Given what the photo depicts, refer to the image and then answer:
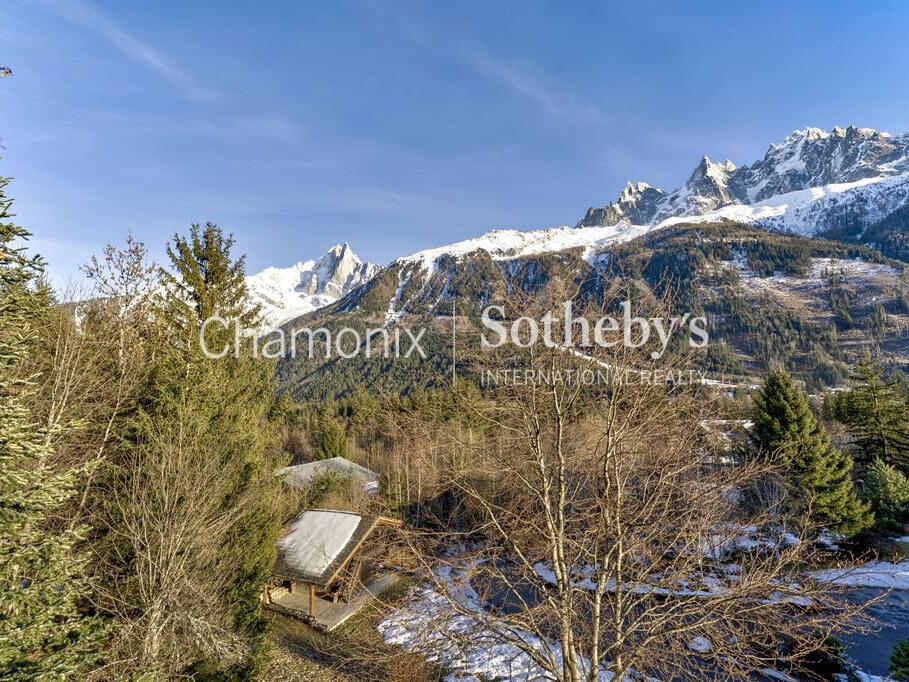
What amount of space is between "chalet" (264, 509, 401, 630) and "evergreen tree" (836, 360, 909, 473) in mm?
33937

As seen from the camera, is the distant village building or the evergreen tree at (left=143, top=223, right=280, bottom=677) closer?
the evergreen tree at (left=143, top=223, right=280, bottom=677)

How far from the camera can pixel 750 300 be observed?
146 m

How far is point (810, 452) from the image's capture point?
21.2m

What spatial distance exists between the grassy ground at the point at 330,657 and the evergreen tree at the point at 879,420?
34.1m

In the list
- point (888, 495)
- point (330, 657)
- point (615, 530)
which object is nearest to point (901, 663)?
point (615, 530)

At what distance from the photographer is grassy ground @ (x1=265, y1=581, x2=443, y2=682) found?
1119 cm

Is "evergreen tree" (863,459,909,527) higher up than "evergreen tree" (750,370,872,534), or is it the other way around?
"evergreen tree" (750,370,872,534)

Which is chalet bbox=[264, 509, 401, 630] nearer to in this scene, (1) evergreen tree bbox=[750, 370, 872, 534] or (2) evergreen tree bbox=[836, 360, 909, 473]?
(1) evergreen tree bbox=[750, 370, 872, 534]

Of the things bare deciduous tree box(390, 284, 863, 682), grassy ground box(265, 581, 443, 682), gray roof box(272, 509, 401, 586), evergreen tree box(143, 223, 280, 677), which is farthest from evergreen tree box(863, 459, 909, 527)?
evergreen tree box(143, 223, 280, 677)

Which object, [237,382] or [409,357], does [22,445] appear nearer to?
[237,382]

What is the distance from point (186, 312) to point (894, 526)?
3717 centimetres

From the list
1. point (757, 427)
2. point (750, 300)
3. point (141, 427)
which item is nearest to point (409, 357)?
point (750, 300)

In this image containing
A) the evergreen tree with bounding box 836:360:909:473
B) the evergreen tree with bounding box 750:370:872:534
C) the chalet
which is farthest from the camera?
the evergreen tree with bounding box 836:360:909:473

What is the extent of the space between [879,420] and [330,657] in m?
→ 37.4
